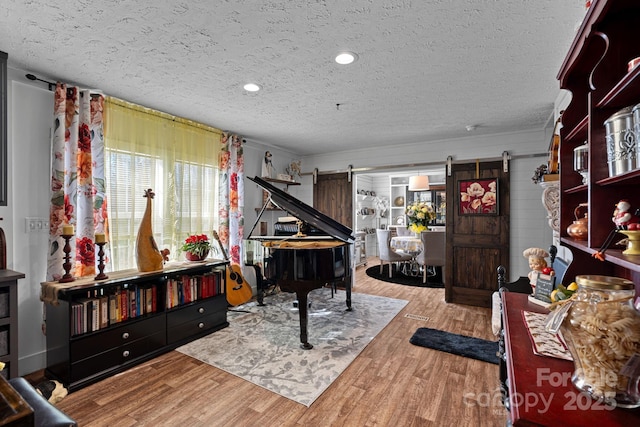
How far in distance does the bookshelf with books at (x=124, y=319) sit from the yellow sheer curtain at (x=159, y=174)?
502mm

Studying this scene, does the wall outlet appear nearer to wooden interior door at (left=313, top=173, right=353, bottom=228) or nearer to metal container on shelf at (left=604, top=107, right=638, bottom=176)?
metal container on shelf at (left=604, top=107, right=638, bottom=176)

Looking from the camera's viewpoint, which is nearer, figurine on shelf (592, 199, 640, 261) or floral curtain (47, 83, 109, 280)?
figurine on shelf (592, 199, 640, 261)

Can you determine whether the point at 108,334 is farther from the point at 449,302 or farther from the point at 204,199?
the point at 449,302

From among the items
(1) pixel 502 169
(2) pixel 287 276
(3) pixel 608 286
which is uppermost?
(1) pixel 502 169

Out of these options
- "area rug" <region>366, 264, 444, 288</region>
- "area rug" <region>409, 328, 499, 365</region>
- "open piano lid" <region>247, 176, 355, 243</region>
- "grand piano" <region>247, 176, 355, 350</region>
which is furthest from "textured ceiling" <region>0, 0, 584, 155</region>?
"area rug" <region>366, 264, 444, 288</region>

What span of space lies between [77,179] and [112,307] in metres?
1.19

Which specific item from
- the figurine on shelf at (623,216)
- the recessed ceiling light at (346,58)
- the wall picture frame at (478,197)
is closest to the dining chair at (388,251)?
the wall picture frame at (478,197)

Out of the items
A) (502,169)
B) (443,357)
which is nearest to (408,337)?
(443,357)

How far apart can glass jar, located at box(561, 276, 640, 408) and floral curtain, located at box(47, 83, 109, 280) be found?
3.41 meters

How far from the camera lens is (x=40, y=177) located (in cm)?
258

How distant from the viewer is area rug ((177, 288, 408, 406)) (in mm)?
2397

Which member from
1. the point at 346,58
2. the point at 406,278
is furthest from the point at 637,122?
the point at 406,278

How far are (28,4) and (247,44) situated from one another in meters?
1.17

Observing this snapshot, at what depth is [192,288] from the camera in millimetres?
3172
